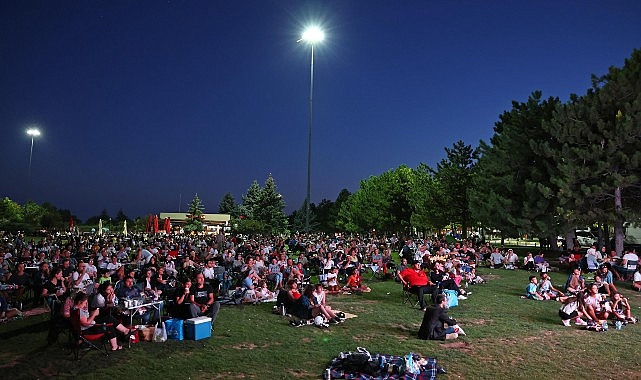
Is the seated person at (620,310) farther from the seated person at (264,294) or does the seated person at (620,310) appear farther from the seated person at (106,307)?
the seated person at (106,307)

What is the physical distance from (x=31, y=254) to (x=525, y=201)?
2854cm

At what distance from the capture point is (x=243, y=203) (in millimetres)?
71562

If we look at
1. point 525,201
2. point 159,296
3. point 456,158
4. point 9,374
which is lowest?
point 9,374

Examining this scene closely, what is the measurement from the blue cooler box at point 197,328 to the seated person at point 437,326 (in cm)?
479

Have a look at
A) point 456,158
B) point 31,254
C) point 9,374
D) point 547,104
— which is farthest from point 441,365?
point 456,158

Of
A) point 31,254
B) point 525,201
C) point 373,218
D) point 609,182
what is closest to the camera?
point 31,254

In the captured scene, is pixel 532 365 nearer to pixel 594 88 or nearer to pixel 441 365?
pixel 441 365

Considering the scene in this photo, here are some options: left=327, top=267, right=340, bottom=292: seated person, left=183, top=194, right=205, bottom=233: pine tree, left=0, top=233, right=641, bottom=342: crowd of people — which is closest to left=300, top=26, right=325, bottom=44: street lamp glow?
left=0, top=233, right=641, bottom=342: crowd of people

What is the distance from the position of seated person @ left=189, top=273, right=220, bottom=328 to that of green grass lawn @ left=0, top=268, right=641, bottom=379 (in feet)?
1.44

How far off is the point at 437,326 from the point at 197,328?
531cm

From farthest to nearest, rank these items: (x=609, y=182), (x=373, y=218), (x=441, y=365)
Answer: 1. (x=373, y=218)
2. (x=609, y=182)
3. (x=441, y=365)

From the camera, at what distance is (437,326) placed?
33.4ft

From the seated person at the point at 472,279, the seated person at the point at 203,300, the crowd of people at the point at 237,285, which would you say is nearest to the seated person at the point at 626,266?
the crowd of people at the point at 237,285

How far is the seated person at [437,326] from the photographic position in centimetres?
1014
